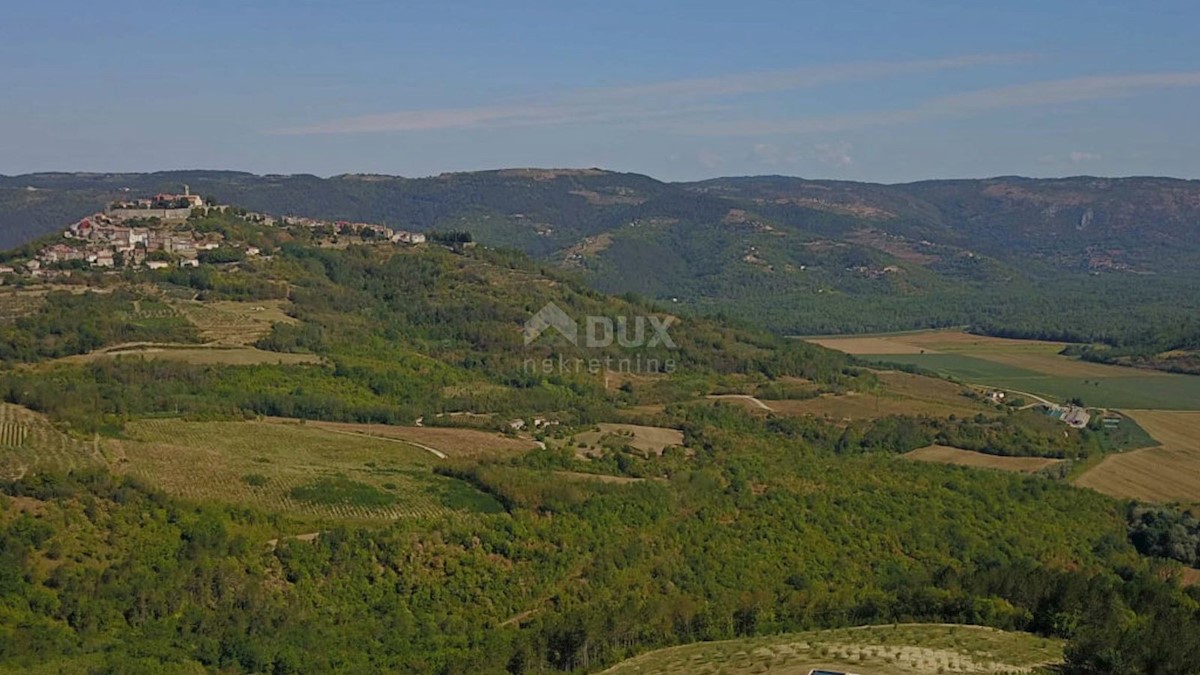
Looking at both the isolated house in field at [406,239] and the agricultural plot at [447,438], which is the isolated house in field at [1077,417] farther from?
the isolated house in field at [406,239]

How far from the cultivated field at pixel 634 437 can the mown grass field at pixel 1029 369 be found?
37181 mm

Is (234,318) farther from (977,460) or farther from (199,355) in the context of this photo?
(977,460)

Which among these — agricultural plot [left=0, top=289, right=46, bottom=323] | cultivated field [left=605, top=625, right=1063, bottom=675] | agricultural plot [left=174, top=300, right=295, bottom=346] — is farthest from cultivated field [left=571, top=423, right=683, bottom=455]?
agricultural plot [left=0, top=289, right=46, bottom=323]

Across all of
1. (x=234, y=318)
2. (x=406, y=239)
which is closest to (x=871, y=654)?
(x=234, y=318)

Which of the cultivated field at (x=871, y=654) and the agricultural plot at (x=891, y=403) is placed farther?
the agricultural plot at (x=891, y=403)

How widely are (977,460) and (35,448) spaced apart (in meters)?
A: 45.4

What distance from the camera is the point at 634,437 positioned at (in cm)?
6450

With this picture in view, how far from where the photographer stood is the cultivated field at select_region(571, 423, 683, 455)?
62531 mm

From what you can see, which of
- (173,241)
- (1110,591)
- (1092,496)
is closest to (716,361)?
(1092,496)

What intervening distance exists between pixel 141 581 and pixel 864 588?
24429 mm

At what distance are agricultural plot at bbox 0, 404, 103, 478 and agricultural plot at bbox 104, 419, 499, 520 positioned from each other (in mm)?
1195

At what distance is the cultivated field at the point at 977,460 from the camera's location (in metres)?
65.4

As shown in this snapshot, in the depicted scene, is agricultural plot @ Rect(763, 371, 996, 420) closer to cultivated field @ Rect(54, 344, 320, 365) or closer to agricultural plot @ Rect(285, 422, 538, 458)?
agricultural plot @ Rect(285, 422, 538, 458)

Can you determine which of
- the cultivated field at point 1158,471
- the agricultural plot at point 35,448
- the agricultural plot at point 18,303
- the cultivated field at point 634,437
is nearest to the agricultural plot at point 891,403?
the cultivated field at point 1158,471
